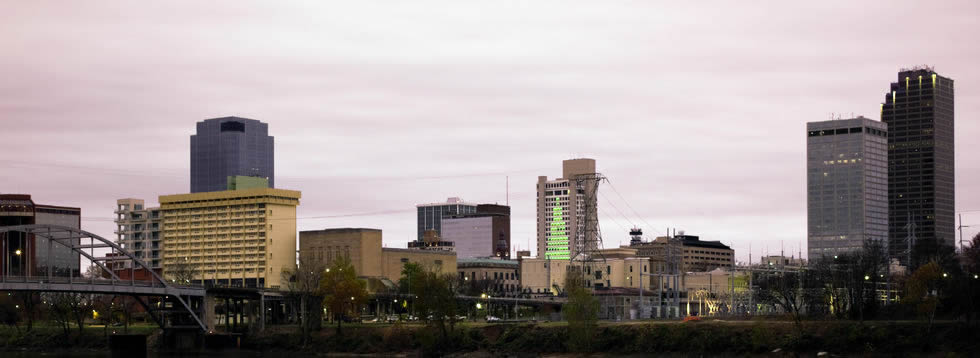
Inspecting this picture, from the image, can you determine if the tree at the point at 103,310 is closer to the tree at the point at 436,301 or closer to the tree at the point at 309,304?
the tree at the point at 309,304

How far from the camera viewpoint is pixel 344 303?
142375 mm

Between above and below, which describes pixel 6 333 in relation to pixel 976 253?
below

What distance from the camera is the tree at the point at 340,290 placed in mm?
139000

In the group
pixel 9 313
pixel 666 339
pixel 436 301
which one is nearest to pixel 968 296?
pixel 666 339

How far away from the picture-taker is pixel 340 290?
139000 millimetres

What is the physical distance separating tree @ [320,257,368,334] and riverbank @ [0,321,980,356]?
12.7 ft

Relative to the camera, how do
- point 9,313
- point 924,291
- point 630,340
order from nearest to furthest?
point 924,291
point 630,340
point 9,313

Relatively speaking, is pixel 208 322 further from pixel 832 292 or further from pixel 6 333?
pixel 832 292

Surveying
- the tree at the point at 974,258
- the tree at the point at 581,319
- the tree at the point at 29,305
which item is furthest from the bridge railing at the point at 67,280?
the tree at the point at 974,258

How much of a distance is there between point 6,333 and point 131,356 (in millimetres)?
31442

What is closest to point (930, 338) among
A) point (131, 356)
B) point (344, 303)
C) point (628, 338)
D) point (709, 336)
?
point (709, 336)

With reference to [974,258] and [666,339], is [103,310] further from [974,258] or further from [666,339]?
[974,258]

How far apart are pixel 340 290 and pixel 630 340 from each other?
42518 mm

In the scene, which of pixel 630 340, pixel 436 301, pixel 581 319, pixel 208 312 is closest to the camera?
pixel 630 340
